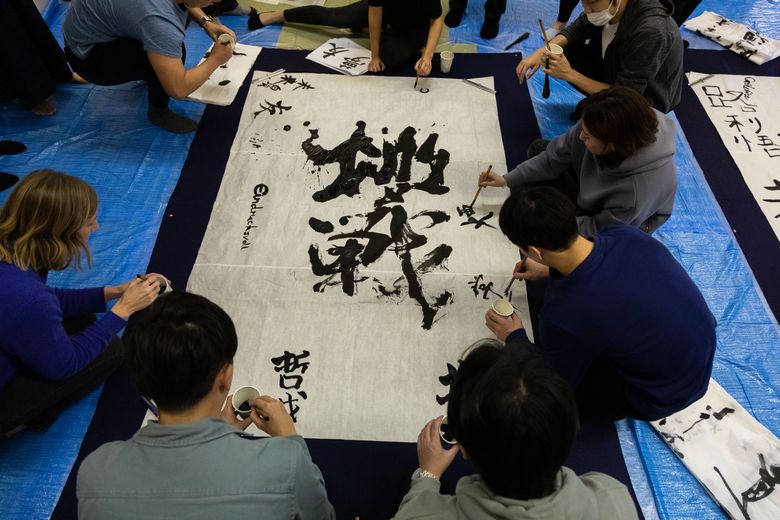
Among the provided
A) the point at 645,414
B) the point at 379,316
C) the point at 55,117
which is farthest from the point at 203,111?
the point at 645,414

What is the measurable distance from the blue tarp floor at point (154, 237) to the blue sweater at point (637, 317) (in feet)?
1.52

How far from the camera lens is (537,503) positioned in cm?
93

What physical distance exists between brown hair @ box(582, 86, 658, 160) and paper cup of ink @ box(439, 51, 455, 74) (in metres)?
1.46

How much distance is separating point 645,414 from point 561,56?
1.70 meters

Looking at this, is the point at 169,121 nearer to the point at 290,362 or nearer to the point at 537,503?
the point at 290,362

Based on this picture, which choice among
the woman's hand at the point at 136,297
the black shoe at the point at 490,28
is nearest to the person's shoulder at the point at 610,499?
the woman's hand at the point at 136,297

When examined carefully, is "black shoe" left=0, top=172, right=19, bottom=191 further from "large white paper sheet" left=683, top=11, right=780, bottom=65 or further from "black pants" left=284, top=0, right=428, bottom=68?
"large white paper sheet" left=683, top=11, right=780, bottom=65

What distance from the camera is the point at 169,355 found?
1.02 metres

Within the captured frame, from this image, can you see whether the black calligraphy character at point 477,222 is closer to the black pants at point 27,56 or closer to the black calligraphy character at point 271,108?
the black calligraphy character at point 271,108

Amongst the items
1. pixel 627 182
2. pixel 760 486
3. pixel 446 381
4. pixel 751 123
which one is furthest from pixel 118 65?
pixel 751 123

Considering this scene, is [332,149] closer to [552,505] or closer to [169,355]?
[169,355]

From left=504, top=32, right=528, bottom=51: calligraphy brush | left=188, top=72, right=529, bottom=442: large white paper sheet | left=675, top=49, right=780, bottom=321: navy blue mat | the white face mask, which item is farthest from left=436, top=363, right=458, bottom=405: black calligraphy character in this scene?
left=504, top=32, right=528, bottom=51: calligraphy brush

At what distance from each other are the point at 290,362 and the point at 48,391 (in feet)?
2.51

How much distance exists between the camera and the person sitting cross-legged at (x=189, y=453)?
0.96 metres
